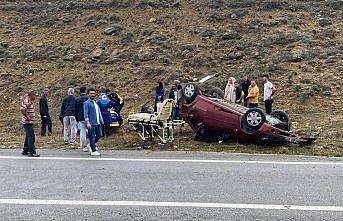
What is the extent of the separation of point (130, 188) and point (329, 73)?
13971 mm

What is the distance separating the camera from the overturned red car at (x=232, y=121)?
1106 centimetres

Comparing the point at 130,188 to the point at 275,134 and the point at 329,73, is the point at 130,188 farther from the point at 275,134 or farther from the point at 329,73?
the point at 329,73

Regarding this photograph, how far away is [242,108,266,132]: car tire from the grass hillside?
11.6 ft

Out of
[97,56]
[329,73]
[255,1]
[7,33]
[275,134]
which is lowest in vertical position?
[275,134]

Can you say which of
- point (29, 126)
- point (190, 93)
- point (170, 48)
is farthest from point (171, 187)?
point (170, 48)

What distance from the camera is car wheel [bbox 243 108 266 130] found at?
36.1ft

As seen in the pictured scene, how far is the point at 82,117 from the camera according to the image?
466 inches

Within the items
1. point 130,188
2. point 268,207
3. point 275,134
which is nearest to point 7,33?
point 275,134

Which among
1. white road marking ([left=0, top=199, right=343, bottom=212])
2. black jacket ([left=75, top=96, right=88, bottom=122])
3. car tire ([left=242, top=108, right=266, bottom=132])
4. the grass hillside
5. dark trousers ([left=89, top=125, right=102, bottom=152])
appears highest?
the grass hillside

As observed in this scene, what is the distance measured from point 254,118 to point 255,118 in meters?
0.02

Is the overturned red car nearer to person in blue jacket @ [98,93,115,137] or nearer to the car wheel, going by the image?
the car wheel

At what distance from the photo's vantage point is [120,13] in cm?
2630

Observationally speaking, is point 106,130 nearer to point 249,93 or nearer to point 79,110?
point 79,110

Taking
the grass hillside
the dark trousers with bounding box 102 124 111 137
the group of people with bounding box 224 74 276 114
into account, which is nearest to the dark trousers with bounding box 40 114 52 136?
the grass hillside
